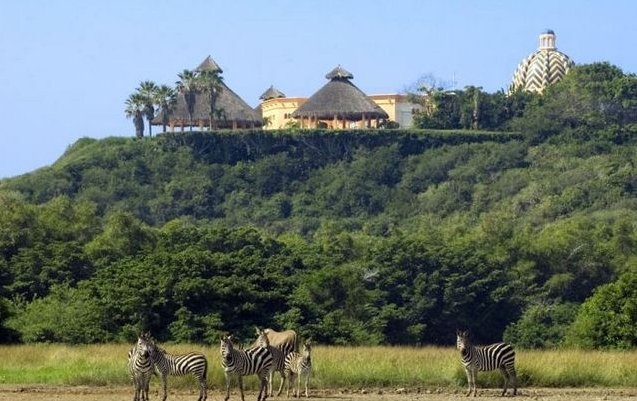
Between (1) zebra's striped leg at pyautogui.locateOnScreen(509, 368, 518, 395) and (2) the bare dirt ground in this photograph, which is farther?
(1) zebra's striped leg at pyautogui.locateOnScreen(509, 368, 518, 395)

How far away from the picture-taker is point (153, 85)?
9025 cm

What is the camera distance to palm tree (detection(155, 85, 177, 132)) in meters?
90.2

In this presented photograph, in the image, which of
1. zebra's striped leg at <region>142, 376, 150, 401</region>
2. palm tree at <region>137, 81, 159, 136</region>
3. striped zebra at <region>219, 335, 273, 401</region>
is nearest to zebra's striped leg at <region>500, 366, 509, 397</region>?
striped zebra at <region>219, 335, 273, 401</region>

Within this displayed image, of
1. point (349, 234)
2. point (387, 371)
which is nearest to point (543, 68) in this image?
point (349, 234)

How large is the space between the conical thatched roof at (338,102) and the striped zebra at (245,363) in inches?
2756

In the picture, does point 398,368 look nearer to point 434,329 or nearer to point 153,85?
point 434,329

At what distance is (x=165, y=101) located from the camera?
9125cm

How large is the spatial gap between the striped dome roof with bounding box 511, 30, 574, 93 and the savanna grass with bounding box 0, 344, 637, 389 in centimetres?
7825

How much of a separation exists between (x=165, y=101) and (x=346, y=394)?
6566 centimetres

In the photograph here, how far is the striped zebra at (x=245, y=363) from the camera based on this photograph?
24.3 metres

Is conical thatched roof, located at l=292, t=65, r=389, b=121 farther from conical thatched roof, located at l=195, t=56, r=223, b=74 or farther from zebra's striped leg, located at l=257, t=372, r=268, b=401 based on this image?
zebra's striped leg, located at l=257, t=372, r=268, b=401

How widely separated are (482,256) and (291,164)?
39783 millimetres

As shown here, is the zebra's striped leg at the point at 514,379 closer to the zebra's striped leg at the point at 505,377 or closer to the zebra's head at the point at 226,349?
the zebra's striped leg at the point at 505,377

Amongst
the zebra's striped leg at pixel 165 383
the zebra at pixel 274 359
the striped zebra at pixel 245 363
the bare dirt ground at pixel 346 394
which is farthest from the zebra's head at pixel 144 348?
the zebra at pixel 274 359
